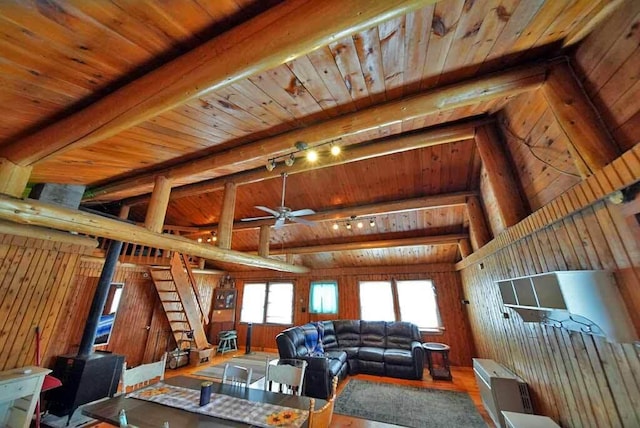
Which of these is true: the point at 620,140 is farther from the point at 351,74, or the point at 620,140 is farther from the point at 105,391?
the point at 105,391

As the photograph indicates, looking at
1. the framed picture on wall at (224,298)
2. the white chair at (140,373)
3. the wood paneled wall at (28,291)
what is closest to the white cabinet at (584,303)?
the white chair at (140,373)

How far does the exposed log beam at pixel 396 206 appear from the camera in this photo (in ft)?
15.2

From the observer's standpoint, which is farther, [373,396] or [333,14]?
[373,396]

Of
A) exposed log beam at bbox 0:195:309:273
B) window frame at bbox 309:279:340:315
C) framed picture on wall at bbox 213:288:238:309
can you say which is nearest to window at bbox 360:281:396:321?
window frame at bbox 309:279:340:315

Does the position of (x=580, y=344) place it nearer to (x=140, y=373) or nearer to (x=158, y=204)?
(x=140, y=373)

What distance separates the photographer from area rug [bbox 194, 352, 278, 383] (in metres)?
5.38

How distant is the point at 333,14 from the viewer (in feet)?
3.81

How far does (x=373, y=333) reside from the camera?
6.22 m

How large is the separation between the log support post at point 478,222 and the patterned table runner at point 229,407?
3.85 meters

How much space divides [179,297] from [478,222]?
7.20 m

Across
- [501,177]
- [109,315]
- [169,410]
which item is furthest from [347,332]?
[109,315]

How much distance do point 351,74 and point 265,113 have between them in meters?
0.89

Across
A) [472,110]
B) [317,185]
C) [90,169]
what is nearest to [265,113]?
[472,110]

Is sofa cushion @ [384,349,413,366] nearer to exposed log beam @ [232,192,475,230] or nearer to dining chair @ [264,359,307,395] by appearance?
exposed log beam @ [232,192,475,230]
